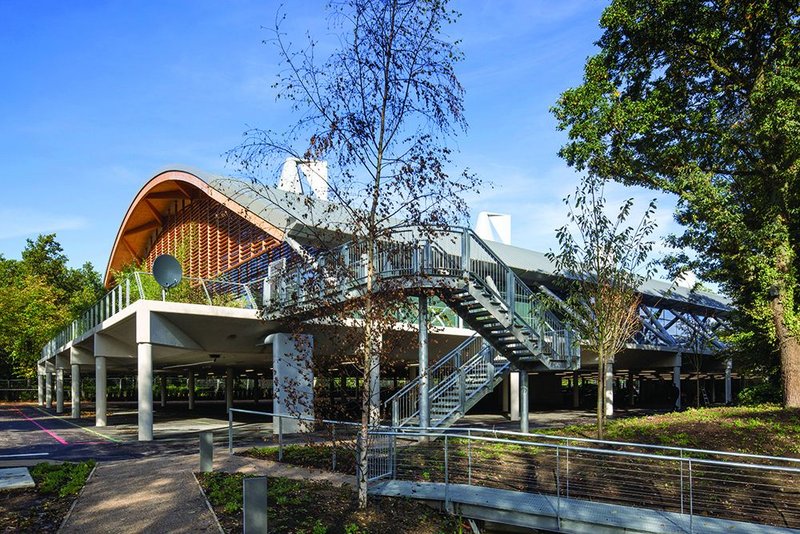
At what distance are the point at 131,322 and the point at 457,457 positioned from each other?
15623 millimetres

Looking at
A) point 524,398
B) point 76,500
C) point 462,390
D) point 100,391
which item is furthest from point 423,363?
point 100,391

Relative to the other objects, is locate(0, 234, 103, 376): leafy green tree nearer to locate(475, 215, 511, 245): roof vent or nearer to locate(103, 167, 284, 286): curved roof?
locate(103, 167, 284, 286): curved roof

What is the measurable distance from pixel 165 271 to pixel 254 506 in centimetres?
1411

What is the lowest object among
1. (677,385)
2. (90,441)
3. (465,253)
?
(677,385)

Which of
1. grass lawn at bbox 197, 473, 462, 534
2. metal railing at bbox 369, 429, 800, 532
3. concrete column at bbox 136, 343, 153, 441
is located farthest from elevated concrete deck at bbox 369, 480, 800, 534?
concrete column at bbox 136, 343, 153, 441

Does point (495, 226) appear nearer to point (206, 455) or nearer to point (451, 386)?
point (451, 386)

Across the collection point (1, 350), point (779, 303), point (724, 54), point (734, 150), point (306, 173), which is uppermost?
point (724, 54)

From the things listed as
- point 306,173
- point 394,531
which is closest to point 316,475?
point 394,531

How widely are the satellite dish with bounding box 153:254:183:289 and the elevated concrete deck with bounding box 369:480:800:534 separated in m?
11.6

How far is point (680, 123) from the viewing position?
19.0 m

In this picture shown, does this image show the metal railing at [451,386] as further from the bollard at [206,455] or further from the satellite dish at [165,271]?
the satellite dish at [165,271]

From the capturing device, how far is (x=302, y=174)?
29.2 feet

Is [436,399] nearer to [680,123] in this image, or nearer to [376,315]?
[376,315]

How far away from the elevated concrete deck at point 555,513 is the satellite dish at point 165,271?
1162cm
